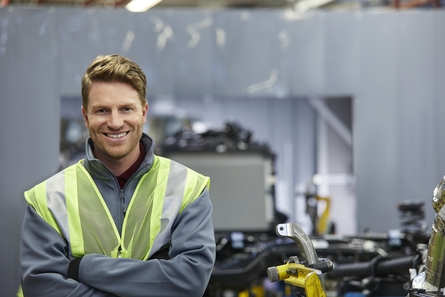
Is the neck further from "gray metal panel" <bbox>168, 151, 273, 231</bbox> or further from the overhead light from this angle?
the overhead light

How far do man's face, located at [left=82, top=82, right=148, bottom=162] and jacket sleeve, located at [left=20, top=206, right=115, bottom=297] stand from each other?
32 centimetres

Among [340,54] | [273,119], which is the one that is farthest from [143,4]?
[340,54]

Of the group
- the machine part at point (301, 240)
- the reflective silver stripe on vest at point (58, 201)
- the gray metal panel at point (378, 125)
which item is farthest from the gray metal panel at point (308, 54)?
the reflective silver stripe on vest at point (58, 201)

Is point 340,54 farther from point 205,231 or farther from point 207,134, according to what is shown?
point 205,231

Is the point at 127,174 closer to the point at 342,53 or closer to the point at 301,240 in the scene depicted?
the point at 301,240

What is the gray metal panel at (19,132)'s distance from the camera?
7898mm

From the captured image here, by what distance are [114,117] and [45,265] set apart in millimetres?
516

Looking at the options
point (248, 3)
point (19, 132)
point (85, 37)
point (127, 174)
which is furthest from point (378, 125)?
point (127, 174)

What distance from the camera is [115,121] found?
248cm

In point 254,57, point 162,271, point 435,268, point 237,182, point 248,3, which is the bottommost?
point 237,182

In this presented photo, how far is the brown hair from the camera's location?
2506 mm

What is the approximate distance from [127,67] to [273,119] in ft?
36.2

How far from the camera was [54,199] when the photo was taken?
2510 mm

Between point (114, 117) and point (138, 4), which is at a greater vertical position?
point (138, 4)
